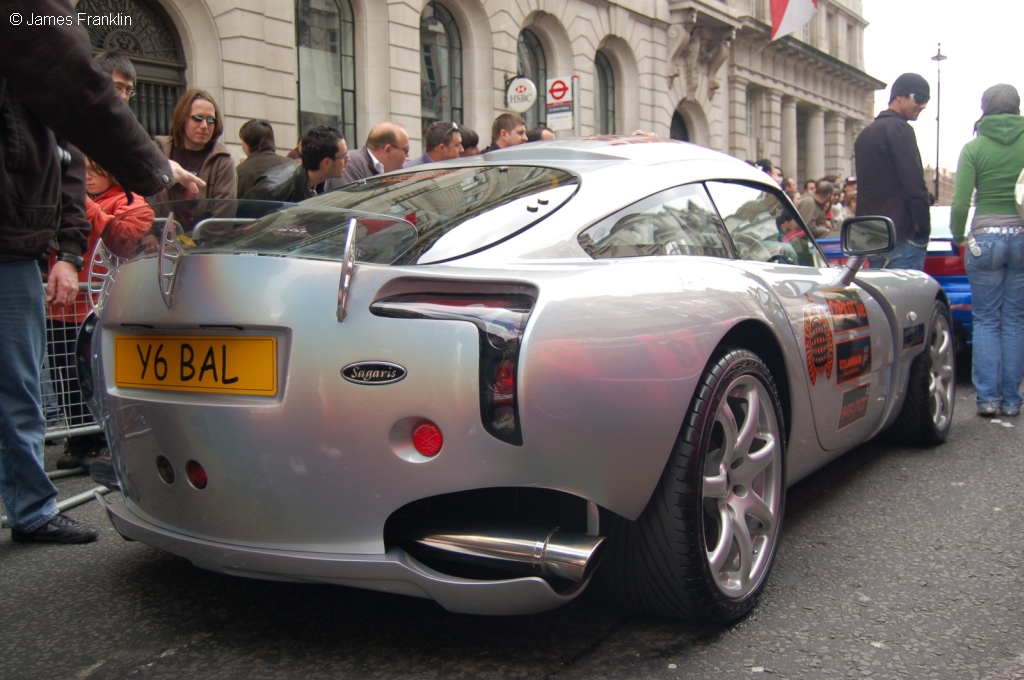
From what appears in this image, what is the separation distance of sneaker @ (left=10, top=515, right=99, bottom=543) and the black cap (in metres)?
5.72

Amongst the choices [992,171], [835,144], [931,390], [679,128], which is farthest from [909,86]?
[835,144]

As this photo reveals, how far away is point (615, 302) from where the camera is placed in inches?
86.7

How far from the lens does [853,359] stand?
3.46m

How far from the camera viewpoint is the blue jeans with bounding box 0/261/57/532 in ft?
10.2

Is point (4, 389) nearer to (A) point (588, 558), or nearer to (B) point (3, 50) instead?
(B) point (3, 50)

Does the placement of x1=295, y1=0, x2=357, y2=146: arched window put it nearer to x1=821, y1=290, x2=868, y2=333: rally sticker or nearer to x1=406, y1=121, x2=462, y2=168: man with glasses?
x1=406, y1=121, x2=462, y2=168: man with glasses

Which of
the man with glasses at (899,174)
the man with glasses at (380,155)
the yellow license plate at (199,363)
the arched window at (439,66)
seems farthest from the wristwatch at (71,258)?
the arched window at (439,66)

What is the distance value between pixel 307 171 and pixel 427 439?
3.72m

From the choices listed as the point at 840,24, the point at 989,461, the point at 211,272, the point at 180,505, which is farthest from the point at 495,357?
the point at 840,24

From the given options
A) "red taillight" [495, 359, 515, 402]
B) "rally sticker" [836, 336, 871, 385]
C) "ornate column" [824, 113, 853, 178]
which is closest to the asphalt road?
"rally sticker" [836, 336, 871, 385]

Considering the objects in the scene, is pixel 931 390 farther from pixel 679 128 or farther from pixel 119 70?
pixel 679 128

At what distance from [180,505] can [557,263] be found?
1073 mm

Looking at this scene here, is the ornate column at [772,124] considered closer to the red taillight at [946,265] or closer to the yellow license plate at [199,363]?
the red taillight at [946,265]

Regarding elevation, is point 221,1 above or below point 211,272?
above
